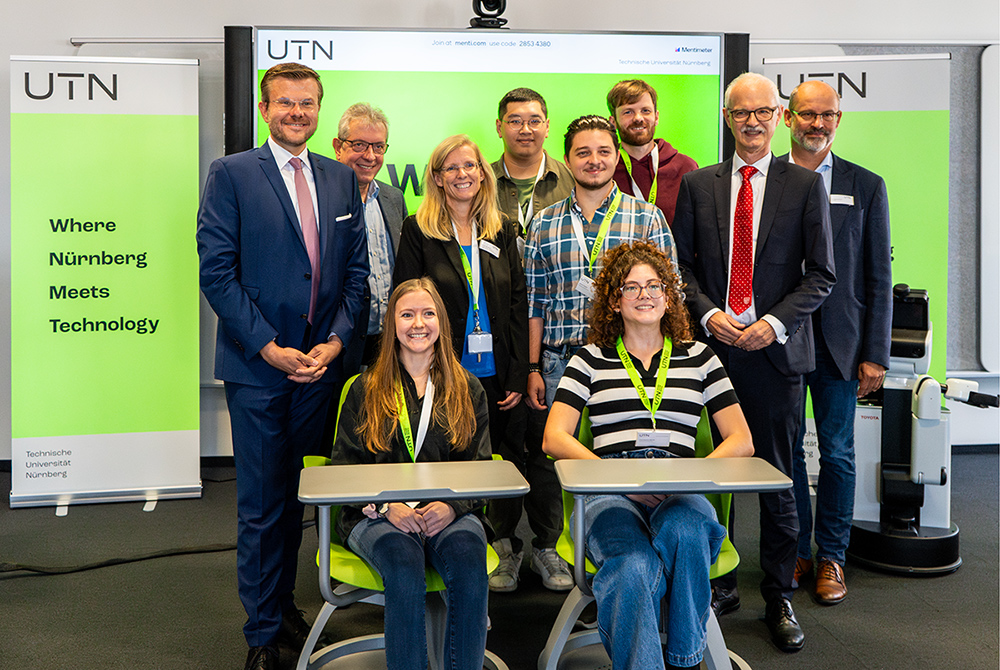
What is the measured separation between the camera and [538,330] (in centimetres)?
301

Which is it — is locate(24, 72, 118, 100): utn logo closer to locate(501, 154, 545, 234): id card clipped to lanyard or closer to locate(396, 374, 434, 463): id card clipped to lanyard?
locate(501, 154, 545, 234): id card clipped to lanyard

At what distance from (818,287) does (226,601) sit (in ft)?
7.79

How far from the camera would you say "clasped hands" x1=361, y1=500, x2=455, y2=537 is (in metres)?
2.14

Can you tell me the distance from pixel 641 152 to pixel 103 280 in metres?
2.82

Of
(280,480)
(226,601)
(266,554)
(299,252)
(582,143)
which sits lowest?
(226,601)

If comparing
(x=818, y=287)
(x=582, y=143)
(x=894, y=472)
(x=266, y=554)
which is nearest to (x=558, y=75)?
(x=582, y=143)

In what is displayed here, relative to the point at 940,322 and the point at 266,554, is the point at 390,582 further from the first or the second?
the point at 940,322

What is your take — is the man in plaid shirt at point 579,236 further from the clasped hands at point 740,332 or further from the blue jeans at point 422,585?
the blue jeans at point 422,585

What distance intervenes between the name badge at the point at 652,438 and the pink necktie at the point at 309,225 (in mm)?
1048

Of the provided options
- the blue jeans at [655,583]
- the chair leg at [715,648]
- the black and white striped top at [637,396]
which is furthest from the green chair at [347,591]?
the chair leg at [715,648]

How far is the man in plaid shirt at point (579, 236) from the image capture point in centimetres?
283

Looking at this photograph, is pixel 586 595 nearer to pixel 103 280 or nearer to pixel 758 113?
pixel 758 113

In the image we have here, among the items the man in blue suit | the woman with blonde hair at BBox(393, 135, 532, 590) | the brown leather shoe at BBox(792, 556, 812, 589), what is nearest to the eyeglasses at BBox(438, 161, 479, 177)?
Result: the woman with blonde hair at BBox(393, 135, 532, 590)

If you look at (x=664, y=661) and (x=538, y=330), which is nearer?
Result: (x=664, y=661)
